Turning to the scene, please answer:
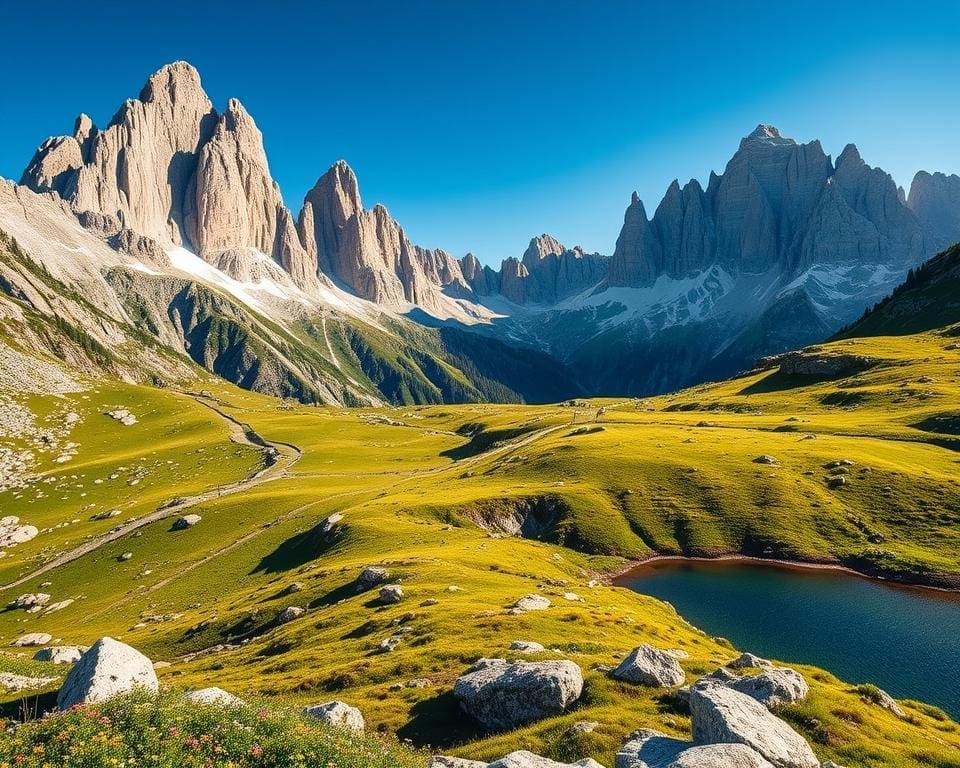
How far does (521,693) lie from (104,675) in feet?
60.7

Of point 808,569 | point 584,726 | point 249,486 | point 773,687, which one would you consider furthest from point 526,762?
point 249,486

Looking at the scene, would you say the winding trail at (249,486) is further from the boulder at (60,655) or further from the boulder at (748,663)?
the boulder at (748,663)

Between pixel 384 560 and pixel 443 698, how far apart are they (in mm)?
37936

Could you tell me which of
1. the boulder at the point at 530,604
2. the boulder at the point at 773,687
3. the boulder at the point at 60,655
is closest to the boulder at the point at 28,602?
the boulder at the point at 60,655

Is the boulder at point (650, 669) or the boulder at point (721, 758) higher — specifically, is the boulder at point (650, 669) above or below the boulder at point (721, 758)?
below

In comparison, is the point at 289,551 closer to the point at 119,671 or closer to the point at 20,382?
the point at 119,671

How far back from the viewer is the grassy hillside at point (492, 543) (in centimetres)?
2930

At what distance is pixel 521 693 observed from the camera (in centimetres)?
2620

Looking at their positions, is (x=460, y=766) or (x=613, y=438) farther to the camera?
(x=613, y=438)

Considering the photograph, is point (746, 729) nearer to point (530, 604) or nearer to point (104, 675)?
point (104, 675)

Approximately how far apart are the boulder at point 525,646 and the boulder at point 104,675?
19.7 m

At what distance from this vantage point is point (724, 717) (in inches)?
740

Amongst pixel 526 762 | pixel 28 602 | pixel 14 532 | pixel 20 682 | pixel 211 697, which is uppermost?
pixel 211 697

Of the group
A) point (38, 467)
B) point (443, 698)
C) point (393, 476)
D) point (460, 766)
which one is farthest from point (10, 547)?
point (460, 766)
